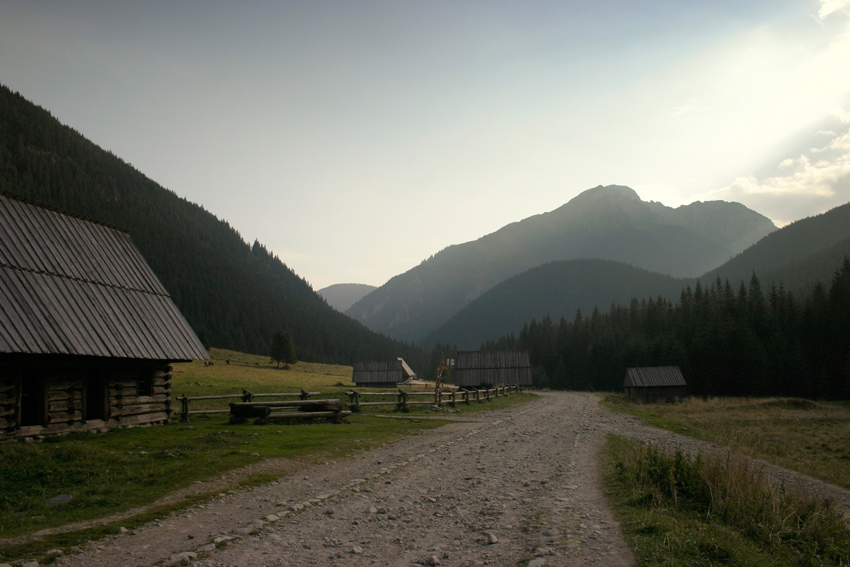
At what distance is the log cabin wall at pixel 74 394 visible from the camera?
17.5 m

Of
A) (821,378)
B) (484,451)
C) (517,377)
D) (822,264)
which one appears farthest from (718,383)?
(822,264)

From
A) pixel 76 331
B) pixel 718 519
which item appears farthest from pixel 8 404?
pixel 718 519

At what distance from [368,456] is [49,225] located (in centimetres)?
1886

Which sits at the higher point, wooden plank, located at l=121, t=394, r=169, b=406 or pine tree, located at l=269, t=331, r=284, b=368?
pine tree, located at l=269, t=331, r=284, b=368

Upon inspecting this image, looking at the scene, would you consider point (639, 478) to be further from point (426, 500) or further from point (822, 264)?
point (822, 264)

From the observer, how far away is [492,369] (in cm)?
7019

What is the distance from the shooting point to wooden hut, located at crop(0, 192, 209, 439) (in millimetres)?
17844

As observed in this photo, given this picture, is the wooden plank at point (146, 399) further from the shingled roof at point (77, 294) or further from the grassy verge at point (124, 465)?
the shingled roof at point (77, 294)

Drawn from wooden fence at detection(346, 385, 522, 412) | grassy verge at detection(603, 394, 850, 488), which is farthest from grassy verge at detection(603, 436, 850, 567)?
wooden fence at detection(346, 385, 522, 412)

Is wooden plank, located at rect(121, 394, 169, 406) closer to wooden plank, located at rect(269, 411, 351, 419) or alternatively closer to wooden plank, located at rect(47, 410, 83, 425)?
wooden plank, located at rect(47, 410, 83, 425)

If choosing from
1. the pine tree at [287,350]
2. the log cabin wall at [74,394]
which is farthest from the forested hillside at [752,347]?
the log cabin wall at [74,394]

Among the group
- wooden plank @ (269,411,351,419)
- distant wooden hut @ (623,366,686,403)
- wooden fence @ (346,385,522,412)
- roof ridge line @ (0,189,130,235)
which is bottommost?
distant wooden hut @ (623,366,686,403)

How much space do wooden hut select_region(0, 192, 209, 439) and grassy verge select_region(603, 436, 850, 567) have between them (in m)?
19.1

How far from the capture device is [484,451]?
18.2 m
